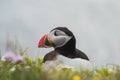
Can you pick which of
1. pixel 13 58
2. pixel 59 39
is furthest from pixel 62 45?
pixel 13 58

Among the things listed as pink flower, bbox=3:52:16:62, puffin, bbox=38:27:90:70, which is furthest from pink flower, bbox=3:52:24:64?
puffin, bbox=38:27:90:70

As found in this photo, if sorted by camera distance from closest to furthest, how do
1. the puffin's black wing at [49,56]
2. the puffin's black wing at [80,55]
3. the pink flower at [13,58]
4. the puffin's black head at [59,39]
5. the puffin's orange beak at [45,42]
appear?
1. the pink flower at [13,58]
2. the puffin's black wing at [49,56]
3. the puffin's black wing at [80,55]
4. the puffin's black head at [59,39]
5. the puffin's orange beak at [45,42]

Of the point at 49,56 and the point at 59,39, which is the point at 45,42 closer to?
the point at 59,39

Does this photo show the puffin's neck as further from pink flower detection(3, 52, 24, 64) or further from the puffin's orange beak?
pink flower detection(3, 52, 24, 64)

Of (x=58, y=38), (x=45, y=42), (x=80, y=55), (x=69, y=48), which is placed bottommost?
(x=80, y=55)

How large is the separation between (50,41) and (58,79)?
223 inches

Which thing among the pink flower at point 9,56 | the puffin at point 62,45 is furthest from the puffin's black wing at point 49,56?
the pink flower at point 9,56

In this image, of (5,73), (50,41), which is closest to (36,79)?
(5,73)

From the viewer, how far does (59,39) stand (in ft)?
32.6

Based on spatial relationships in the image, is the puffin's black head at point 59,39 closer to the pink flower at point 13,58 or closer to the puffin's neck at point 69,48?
the puffin's neck at point 69,48

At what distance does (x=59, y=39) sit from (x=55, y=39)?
0.22 m

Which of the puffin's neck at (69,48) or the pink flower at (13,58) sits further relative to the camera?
the puffin's neck at (69,48)

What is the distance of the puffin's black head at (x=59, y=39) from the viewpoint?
31.4 ft

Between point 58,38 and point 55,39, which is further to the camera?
point 55,39
